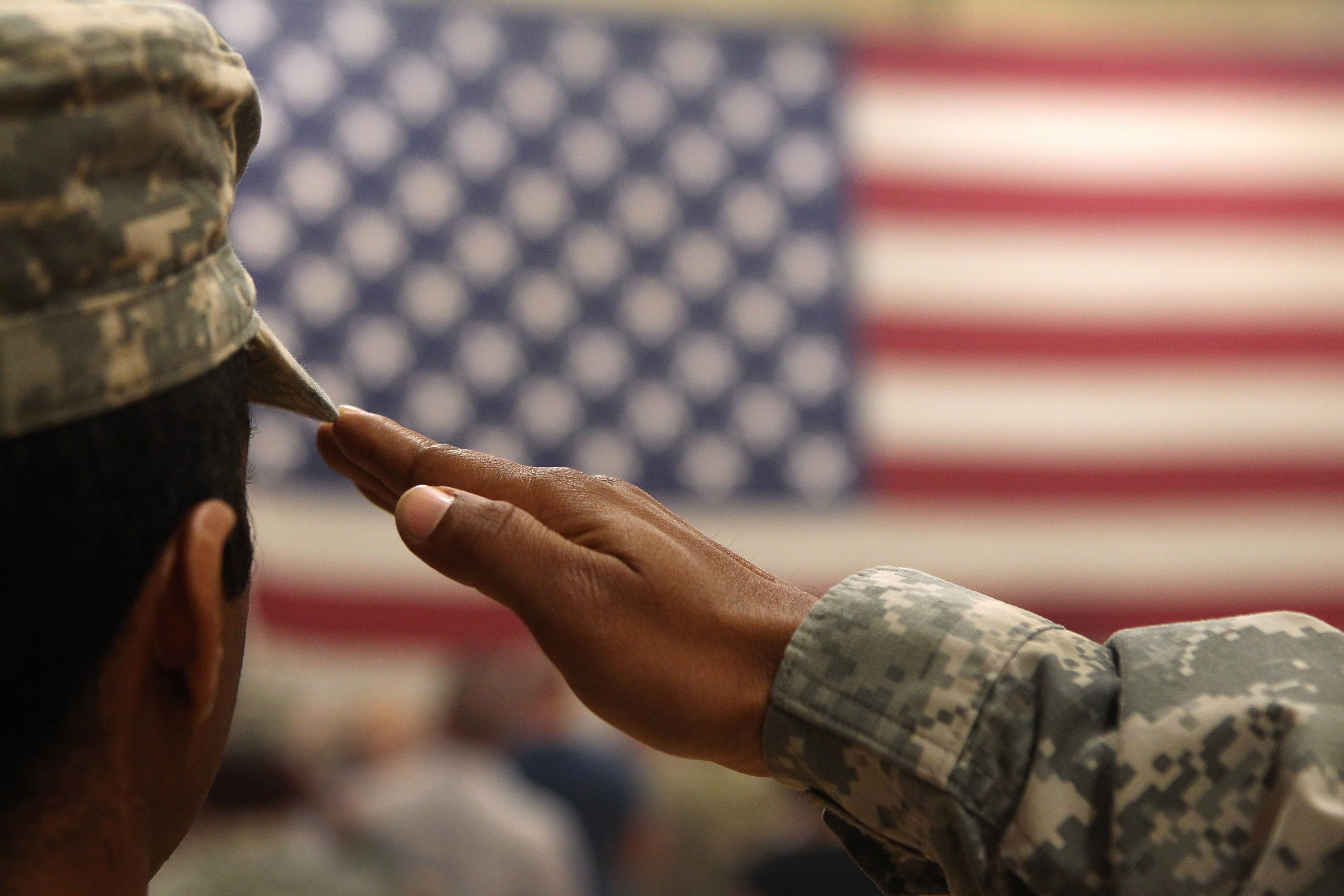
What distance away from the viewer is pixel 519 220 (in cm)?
364

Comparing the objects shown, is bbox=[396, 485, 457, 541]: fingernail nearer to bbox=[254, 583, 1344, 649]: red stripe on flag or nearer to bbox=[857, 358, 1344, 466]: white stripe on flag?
bbox=[254, 583, 1344, 649]: red stripe on flag

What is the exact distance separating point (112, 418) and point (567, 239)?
323 cm

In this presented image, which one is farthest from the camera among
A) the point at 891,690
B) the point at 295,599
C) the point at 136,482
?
the point at 295,599

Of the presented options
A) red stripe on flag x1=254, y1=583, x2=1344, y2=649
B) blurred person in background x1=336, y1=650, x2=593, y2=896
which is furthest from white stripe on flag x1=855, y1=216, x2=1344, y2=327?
blurred person in background x1=336, y1=650, x2=593, y2=896

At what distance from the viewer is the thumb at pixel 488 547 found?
2.07ft

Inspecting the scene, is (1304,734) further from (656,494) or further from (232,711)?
(656,494)

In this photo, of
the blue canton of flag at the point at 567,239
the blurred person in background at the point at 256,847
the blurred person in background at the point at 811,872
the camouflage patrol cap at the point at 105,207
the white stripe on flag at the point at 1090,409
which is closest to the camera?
the camouflage patrol cap at the point at 105,207

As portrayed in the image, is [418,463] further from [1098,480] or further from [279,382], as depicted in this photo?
[1098,480]

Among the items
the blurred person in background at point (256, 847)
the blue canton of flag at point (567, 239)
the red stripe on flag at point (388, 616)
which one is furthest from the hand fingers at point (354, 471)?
the red stripe on flag at point (388, 616)

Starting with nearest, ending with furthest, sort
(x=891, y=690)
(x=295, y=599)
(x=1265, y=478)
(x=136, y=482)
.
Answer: (x=136, y=482) < (x=891, y=690) < (x=295, y=599) < (x=1265, y=478)

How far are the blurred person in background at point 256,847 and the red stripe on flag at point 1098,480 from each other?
2.34 metres

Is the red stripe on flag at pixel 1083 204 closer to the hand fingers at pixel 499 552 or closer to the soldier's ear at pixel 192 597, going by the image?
the hand fingers at pixel 499 552

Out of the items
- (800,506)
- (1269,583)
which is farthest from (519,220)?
(1269,583)

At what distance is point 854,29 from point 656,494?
1741 mm
